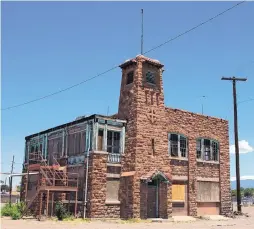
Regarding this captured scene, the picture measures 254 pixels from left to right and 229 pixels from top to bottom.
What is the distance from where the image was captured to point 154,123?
29250 millimetres

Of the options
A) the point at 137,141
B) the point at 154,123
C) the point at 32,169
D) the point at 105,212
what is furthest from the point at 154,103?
the point at 32,169

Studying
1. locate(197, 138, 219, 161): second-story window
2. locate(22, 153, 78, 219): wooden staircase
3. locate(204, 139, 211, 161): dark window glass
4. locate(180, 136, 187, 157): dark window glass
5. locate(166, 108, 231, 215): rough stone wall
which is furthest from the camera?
locate(204, 139, 211, 161): dark window glass

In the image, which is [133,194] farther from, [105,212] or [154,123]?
[154,123]

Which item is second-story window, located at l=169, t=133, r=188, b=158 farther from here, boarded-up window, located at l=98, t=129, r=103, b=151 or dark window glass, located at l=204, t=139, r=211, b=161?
boarded-up window, located at l=98, t=129, r=103, b=151

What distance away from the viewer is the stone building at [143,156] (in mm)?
27078

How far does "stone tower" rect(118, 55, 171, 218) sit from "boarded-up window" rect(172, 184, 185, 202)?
1196 millimetres

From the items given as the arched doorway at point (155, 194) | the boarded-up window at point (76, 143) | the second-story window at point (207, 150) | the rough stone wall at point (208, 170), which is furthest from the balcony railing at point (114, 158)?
the second-story window at point (207, 150)

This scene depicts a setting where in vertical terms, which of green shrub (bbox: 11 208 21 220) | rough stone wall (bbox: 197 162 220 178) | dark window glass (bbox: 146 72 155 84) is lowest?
green shrub (bbox: 11 208 21 220)

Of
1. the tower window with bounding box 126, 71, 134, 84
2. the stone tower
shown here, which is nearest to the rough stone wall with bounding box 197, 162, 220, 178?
the stone tower

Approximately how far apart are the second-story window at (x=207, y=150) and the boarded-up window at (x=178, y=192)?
3.27m

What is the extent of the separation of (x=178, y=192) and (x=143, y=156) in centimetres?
472

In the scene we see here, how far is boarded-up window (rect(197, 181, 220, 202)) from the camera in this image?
31922 millimetres

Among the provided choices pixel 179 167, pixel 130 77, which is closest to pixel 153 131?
pixel 179 167

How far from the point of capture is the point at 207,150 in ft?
109
